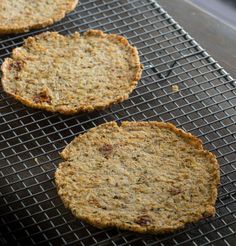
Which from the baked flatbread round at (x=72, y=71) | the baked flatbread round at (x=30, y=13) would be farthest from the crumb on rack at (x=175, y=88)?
the baked flatbread round at (x=30, y=13)

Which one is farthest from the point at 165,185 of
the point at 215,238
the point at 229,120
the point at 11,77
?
the point at 11,77

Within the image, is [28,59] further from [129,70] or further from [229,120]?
[229,120]

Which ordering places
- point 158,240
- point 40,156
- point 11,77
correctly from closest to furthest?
point 158,240 → point 40,156 → point 11,77

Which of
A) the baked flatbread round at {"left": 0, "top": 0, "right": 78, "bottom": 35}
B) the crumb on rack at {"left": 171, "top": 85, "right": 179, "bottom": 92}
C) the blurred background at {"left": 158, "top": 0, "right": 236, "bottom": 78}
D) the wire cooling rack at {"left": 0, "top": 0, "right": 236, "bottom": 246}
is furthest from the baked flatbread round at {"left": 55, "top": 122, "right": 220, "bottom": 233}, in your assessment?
the blurred background at {"left": 158, "top": 0, "right": 236, "bottom": 78}

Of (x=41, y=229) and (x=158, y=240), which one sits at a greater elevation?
(x=158, y=240)

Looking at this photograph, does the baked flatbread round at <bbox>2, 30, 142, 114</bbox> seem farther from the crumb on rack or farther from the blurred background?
the blurred background

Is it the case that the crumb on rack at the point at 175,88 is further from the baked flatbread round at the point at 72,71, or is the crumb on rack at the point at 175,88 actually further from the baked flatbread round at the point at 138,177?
the baked flatbread round at the point at 138,177

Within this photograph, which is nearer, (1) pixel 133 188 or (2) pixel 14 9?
(1) pixel 133 188
